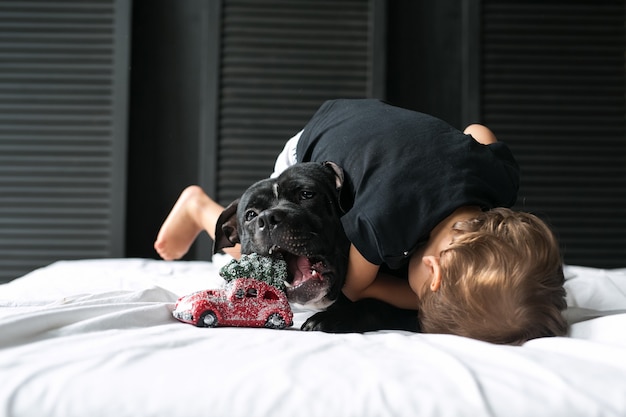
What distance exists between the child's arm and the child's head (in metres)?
0.21

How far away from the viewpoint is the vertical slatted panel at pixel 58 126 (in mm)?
3240

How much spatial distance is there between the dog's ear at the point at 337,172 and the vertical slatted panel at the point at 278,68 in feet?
5.93

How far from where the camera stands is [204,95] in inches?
129

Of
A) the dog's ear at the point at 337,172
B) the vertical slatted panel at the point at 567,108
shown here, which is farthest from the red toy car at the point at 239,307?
the vertical slatted panel at the point at 567,108

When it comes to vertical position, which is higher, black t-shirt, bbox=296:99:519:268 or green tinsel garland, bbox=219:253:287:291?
black t-shirt, bbox=296:99:519:268

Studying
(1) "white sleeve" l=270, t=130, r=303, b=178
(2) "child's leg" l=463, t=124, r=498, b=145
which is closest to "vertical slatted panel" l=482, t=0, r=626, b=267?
(2) "child's leg" l=463, t=124, r=498, b=145

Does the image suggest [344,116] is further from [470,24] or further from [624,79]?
[624,79]

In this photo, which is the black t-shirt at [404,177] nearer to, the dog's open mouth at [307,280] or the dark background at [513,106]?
the dog's open mouth at [307,280]

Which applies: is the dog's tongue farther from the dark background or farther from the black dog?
the dark background

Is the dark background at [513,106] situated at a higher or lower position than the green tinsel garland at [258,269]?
higher

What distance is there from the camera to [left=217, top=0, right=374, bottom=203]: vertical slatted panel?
130 inches

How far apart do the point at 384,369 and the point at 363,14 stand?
9.05ft

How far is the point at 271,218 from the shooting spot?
53.4 inches

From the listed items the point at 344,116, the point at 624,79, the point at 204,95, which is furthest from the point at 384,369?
the point at 624,79
